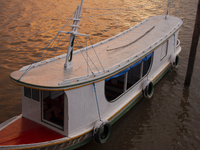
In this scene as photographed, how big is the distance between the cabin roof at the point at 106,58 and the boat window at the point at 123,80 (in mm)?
486

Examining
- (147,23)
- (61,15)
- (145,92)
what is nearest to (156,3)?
(61,15)

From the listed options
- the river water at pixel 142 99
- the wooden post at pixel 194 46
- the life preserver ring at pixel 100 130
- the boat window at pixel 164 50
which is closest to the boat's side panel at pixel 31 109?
the life preserver ring at pixel 100 130

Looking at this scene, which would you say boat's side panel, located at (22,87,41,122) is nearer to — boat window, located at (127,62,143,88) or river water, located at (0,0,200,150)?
river water, located at (0,0,200,150)

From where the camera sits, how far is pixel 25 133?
6809 mm

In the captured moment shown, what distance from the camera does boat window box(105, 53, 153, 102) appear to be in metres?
9.02

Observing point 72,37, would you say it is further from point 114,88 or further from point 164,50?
point 164,50

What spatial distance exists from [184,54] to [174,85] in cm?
483

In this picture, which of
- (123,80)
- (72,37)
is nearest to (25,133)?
(72,37)

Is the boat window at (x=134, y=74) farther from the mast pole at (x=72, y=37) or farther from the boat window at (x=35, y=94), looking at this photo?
the boat window at (x=35, y=94)

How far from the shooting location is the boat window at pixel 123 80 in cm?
902

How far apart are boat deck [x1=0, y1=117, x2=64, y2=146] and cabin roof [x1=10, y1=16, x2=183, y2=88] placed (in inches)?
59.2

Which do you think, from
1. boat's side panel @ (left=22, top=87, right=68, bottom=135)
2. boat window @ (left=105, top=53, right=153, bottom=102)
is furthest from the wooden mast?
boat window @ (left=105, top=53, right=153, bottom=102)

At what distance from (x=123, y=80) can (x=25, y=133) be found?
197 inches

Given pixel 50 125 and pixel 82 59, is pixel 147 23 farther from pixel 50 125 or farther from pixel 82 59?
pixel 50 125
